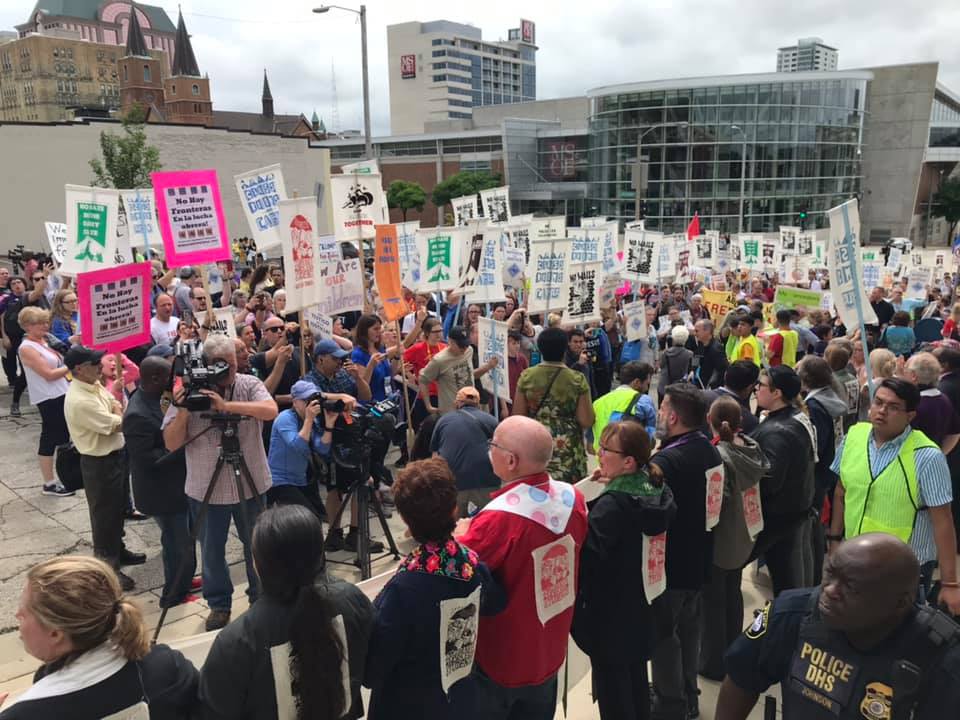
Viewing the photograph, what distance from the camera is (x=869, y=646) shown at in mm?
1985

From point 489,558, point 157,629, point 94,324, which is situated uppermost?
point 94,324

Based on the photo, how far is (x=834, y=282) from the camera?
557 centimetres

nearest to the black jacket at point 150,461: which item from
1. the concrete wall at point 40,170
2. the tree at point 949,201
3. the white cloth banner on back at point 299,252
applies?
the white cloth banner on back at point 299,252

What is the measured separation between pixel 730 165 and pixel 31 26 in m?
144

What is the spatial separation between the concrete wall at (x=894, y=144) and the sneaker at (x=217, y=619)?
73770 mm

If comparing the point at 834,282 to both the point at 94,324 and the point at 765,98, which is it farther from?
the point at 765,98

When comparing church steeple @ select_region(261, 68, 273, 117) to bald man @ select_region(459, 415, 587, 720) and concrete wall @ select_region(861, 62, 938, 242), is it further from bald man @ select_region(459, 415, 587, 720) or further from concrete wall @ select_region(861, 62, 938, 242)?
bald man @ select_region(459, 415, 587, 720)

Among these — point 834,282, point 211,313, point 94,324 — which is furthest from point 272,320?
point 834,282

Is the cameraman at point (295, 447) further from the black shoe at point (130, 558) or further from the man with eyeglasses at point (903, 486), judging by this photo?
the man with eyeglasses at point (903, 486)

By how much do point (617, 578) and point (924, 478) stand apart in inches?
67.9

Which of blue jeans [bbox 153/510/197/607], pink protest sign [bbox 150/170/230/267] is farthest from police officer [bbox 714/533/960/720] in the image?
pink protest sign [bbox 150/170/230/267]

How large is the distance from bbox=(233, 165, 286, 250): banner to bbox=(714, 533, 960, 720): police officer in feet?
22.5

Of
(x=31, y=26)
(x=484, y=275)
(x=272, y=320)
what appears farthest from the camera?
(x=31, y=26)

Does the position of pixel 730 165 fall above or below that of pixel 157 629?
above
